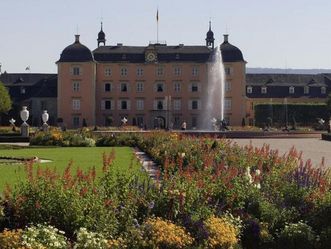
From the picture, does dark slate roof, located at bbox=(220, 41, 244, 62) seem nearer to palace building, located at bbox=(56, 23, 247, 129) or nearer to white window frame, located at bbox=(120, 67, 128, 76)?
palace building, located at bbox=(56, 23, 247, 129)

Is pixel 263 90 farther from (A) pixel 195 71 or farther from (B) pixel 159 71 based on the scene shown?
(B) pixel 159 71

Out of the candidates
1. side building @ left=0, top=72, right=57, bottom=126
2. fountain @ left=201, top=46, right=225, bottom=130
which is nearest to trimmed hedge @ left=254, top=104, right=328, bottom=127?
fountain @ left=201, top=46, right=225, bottom=130

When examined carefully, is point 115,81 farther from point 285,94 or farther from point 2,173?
point 2,173

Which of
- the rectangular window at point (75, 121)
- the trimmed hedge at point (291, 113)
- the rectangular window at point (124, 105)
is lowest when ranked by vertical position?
the rectangular window at point (75, 121)

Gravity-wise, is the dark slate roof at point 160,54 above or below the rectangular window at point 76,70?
above

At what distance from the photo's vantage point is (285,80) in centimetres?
8744

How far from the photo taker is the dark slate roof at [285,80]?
86.5 m

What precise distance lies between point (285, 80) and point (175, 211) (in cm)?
7977

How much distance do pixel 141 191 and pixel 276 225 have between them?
185 centimetres

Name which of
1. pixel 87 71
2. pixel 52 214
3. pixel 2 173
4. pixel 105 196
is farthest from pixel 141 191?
pixel 87 71

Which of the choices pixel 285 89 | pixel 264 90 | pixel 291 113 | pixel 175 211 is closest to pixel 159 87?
pixel 264 90

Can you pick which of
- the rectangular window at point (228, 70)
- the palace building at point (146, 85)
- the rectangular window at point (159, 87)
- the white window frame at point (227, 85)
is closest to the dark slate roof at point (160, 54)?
the palace building at point (146, 85)

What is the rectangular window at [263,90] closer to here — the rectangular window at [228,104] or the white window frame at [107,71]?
the rectangular window at [228,104]

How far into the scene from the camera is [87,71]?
255 ft
